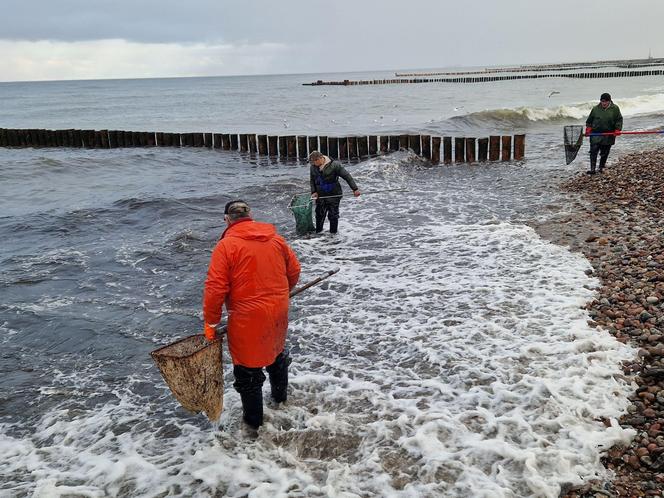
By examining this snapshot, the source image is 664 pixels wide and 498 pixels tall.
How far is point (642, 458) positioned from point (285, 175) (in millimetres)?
16663

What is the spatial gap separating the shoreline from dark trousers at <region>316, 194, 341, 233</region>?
4.07 metres

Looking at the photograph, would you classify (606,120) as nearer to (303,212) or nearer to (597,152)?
(597,152)

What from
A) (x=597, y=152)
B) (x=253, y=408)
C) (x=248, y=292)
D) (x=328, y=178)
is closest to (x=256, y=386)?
(x=253, y=408)

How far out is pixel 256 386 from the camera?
4.77 m

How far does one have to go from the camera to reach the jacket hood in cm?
445

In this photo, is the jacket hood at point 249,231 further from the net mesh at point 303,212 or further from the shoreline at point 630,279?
the net mesh at point 303,212

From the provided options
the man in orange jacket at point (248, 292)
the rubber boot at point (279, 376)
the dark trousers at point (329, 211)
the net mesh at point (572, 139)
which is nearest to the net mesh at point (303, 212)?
the dark trousers at point (329, 211)

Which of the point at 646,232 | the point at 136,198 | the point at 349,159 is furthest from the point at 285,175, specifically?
the point at 646,232

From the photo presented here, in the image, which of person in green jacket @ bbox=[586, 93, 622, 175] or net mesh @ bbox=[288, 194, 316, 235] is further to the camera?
person in green jacket @ bbox=[586, 93, 622, 175]

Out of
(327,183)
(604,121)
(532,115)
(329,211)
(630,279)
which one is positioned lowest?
(630,279)

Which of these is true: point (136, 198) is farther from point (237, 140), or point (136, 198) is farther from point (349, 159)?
point (237, 140)

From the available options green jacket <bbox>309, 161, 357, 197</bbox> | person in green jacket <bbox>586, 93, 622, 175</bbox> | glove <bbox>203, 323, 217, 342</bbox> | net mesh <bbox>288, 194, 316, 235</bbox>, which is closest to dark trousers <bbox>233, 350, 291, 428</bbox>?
glove <bbox>203, 323, 217, 342</bbox>

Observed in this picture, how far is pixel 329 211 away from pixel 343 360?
17.8 feet

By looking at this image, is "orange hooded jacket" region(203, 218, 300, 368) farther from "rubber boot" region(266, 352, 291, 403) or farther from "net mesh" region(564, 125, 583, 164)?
"net mesh" region(564, 125, 583, 164)
